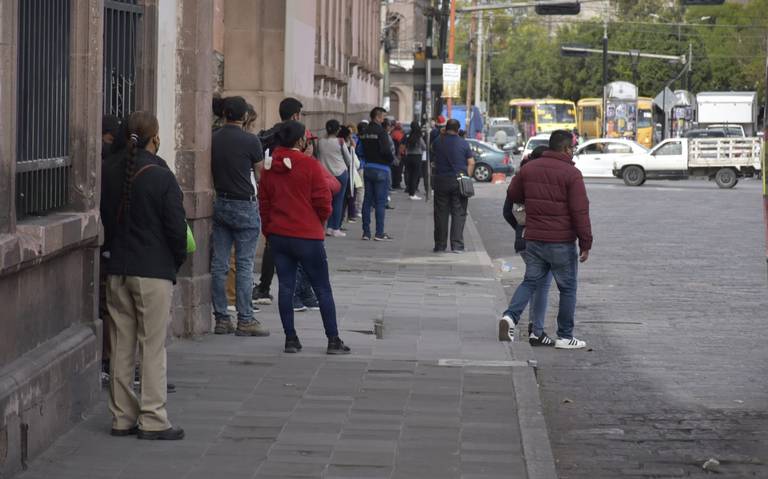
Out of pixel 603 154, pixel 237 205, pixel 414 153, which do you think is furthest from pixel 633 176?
pixel 237 205

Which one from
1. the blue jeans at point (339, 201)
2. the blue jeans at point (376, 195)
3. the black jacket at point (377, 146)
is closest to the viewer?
the blue jeans at point (339, 201)

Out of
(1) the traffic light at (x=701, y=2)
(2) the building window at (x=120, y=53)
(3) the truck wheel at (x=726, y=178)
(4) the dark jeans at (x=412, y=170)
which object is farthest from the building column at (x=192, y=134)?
(3) the truck wheel at (x=726, y=178)

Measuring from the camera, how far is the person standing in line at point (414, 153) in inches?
1291

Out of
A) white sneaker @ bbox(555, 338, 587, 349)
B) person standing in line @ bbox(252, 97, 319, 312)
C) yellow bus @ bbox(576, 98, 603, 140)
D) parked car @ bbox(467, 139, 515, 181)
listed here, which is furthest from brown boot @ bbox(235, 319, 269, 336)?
yellow bus @ bbox(576, 98, 603, 140)

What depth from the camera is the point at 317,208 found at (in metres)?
11.0

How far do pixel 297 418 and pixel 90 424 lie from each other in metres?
1.10

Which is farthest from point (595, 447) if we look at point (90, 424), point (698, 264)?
point (698, 264)

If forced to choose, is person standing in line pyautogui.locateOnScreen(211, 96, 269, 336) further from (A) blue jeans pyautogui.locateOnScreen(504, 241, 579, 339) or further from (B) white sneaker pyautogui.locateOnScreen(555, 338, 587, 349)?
(B) white sneaker pyautogui.locateOnScreen(555, 338, 587, 349)

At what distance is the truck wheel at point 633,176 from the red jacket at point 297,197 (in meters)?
37.3

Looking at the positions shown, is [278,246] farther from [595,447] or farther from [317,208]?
[595,447]

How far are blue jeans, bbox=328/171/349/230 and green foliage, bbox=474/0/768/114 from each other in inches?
2851

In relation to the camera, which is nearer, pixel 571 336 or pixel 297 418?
pixel 297 418

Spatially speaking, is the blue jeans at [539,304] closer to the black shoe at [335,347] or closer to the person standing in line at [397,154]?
the black shoe at [335,347]

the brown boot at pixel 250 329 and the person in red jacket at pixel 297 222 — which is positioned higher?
the person in red jacket at pixel 297 222
